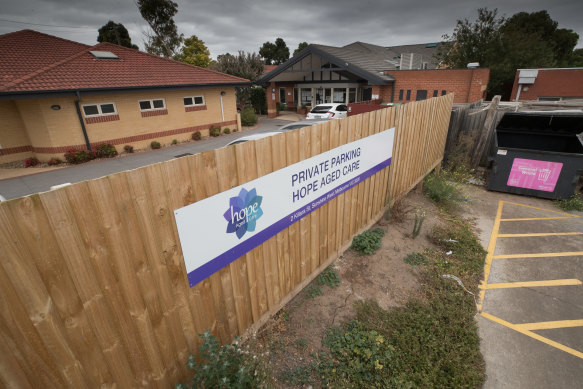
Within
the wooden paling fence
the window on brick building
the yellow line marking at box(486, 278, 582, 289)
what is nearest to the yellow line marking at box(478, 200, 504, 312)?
the yellow line marking at box(486, 278, 582, 289)

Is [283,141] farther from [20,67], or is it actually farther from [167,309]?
[20,67]

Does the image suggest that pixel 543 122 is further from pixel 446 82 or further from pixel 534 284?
pixel 446 82

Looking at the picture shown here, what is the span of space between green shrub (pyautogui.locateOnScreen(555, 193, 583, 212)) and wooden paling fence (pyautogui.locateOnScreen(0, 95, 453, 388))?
23.5 feet

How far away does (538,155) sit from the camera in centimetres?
690

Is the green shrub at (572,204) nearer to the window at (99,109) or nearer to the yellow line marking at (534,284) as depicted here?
the yellow line marking at (534,284)

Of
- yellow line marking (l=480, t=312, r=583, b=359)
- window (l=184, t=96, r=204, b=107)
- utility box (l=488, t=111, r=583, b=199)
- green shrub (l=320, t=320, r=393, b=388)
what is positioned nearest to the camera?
green shrub (l=320, t=320, r=393, b=388)

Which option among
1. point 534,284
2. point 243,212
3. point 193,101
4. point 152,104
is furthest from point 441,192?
point 193,101

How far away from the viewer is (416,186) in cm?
738

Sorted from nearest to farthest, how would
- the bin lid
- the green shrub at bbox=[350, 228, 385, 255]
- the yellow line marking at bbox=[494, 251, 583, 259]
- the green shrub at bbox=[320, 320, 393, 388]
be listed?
the green shrub at bbox=[320, 320, 393, 388]
the green shrub at bbox=[350, 228, 385, 255]
the yellow line marking at bbox=[494, 251, 583, 259]
the bin lid

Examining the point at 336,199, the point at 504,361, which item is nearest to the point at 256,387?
the point at 336,199

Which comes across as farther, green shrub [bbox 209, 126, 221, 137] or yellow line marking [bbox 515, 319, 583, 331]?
green shrub [bbox 209, 126, 221, 137]

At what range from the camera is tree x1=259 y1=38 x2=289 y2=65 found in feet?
250

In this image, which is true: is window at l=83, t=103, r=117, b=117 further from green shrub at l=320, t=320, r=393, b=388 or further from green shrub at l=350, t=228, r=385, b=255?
green shrub at l=320, t=320, r=393, b=388

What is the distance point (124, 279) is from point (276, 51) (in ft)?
279
